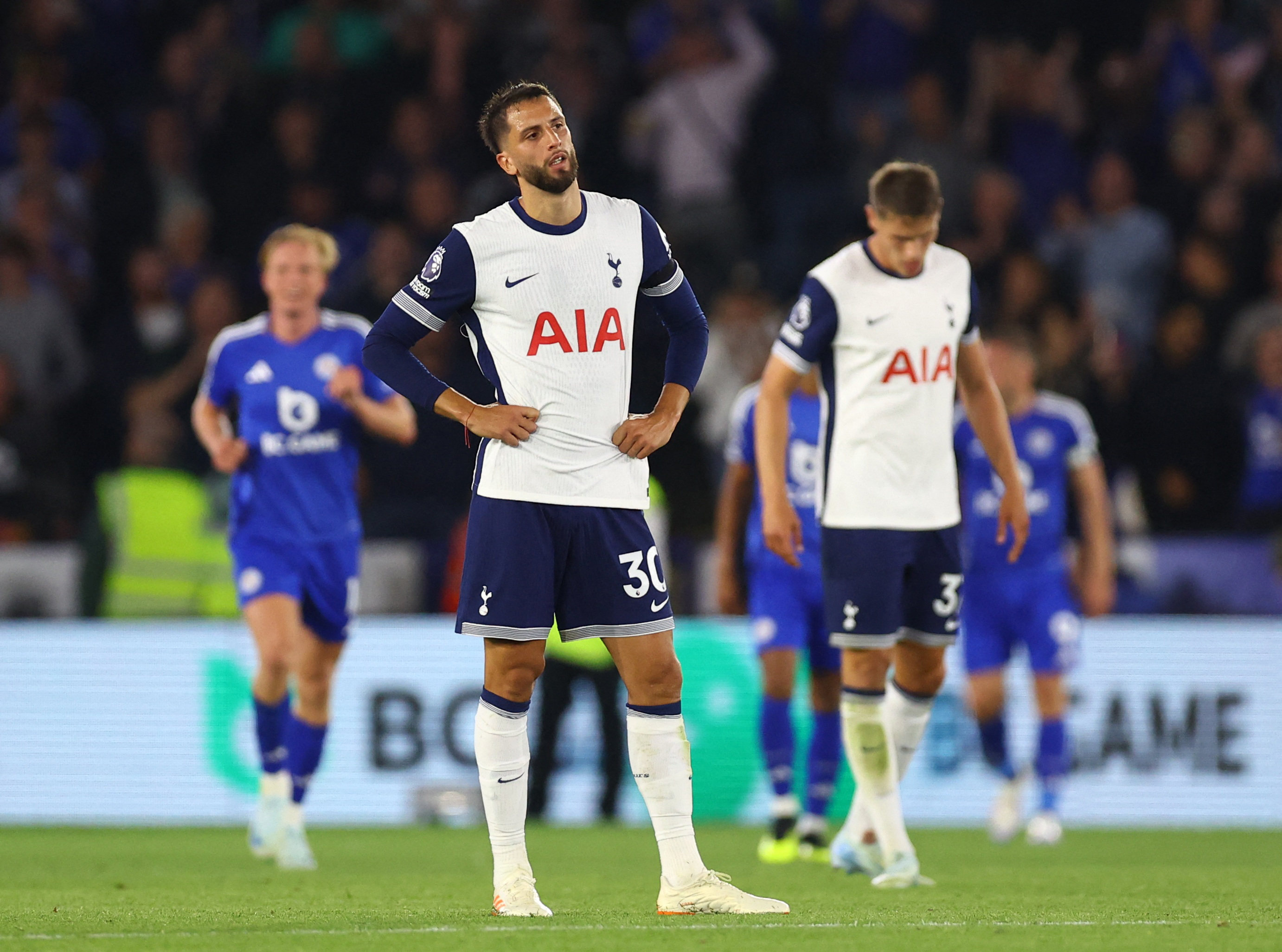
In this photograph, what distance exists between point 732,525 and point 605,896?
3.08 metres

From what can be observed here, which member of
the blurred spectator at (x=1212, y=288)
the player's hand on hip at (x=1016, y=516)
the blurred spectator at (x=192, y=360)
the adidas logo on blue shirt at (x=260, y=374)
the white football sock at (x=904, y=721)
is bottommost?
the white football sock at (x=904, y=721)

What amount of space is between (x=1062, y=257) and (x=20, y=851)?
818 centimetres

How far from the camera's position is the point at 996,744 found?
10.2 metres

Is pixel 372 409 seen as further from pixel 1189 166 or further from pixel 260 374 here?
pixel 1189 166

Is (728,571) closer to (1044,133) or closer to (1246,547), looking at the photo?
(1246,547)

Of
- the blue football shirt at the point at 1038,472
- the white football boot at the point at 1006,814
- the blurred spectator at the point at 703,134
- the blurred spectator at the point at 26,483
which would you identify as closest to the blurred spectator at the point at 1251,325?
the blue football shirt at the point at 1038,472

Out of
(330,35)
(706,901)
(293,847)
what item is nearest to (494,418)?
(706,901)

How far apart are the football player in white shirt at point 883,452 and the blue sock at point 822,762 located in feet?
6.51

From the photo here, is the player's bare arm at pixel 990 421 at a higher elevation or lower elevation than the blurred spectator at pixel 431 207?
lower

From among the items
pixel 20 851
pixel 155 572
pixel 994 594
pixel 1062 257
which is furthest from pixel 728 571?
pixel 1062 257

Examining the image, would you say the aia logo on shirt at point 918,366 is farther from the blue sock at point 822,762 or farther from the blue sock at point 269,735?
the blue sock at point 269,735

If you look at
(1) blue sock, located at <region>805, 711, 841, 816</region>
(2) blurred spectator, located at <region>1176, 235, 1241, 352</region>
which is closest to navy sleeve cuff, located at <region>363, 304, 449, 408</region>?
(1) blue sock, located at <region>805, 711, 841, 816</region>

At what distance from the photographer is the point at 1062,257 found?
13695 mm

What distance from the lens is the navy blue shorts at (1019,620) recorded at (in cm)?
1011
